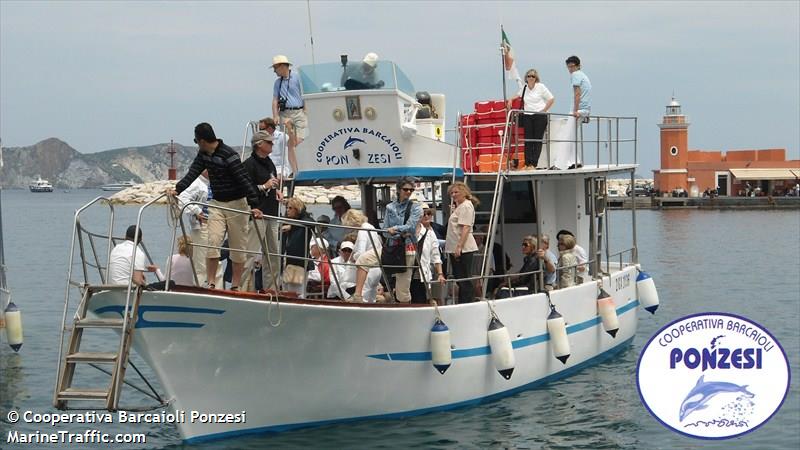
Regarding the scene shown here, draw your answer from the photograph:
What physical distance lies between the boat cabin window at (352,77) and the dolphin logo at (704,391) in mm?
5970

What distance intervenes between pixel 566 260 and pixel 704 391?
628 cm

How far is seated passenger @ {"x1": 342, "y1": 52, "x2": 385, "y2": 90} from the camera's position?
14.0 metres

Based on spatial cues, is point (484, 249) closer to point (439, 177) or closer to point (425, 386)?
point (439, 177)

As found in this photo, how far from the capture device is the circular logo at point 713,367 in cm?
888

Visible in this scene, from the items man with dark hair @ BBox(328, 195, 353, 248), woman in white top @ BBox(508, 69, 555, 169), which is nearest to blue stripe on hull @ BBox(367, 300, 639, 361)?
man with dark hair @ BBox(328, 195, 353, 248)

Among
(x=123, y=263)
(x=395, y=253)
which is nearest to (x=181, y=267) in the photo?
(x=123, y=263)

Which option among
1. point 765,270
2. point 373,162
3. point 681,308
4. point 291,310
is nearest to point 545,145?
point 373,162

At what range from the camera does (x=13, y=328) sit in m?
18.7

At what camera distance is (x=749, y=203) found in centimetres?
9525

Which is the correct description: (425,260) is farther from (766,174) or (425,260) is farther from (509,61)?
(766,174)

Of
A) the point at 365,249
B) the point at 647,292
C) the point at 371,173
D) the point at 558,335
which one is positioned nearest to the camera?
the point at 365,249

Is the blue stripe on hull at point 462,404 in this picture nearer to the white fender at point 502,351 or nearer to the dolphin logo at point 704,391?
the white fender at point 502,351

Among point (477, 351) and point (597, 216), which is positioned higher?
point (597, 216)

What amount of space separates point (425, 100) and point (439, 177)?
1.71 metres
